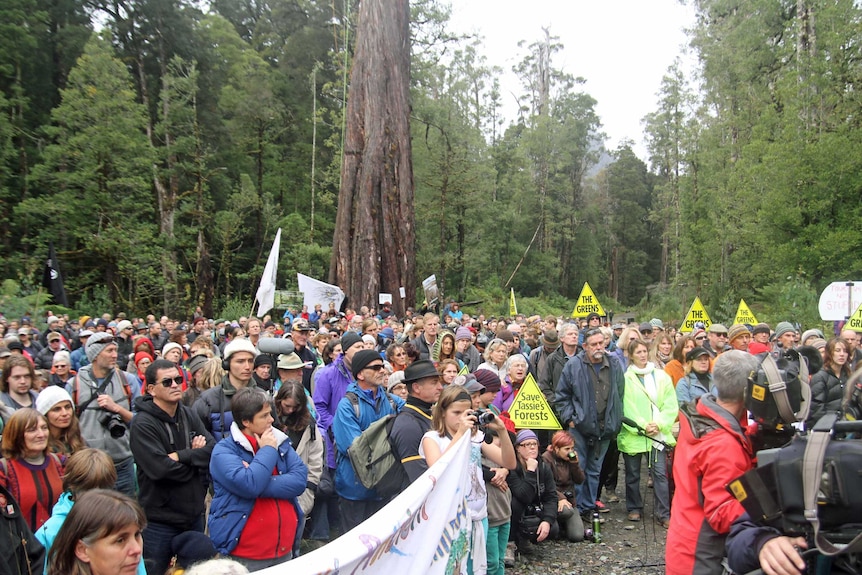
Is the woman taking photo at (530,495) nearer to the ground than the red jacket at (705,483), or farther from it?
nearer to the ground

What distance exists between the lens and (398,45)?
21.0 meters

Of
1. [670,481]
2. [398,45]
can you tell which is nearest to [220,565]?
[670,481]

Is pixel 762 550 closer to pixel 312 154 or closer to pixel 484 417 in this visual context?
pixel 484 417

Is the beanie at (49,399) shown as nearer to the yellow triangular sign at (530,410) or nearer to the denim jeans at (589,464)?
the yellow triangular sign at (530,410)

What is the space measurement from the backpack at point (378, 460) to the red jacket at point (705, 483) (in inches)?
71.9

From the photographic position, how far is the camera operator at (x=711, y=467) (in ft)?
9.23

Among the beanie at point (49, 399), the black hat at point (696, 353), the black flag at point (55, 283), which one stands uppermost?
the black flag at point (55, 283)

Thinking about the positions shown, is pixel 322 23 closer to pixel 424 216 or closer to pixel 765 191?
pixel 424 216

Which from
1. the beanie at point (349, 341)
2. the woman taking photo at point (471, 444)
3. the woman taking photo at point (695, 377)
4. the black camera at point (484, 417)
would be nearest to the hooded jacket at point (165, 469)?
the woman taking photo at point (471, 444)

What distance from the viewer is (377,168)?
20.9 metres

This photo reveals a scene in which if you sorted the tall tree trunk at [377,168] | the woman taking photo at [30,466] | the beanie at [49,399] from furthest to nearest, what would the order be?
the tall tree trunk at [377,168]
the beanie at [49,399]
the woman taking photo at [30,466]

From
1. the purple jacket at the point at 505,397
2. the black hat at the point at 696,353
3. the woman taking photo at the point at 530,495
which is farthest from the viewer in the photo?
the black hat at the point at 696,353

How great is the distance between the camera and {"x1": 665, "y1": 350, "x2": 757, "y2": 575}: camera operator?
2814mm

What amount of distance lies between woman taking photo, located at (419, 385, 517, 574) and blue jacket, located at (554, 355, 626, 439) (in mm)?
2809
